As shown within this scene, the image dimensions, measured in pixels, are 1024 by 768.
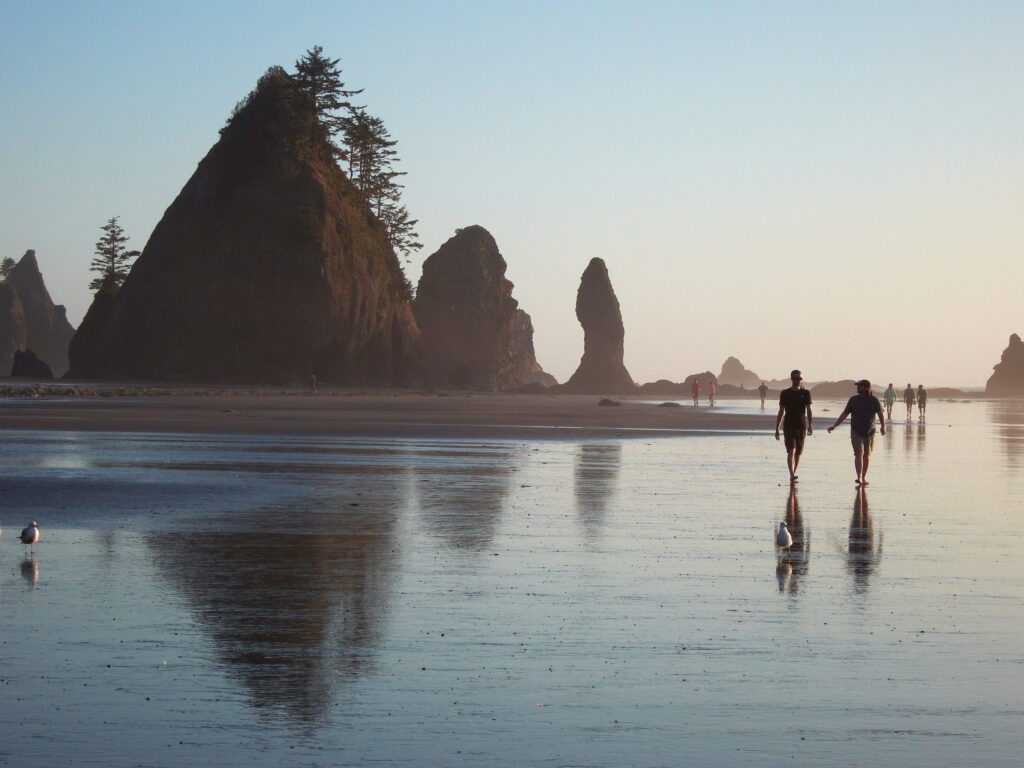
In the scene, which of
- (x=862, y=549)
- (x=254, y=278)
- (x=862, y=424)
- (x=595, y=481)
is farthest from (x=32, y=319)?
(x=862, y=549)

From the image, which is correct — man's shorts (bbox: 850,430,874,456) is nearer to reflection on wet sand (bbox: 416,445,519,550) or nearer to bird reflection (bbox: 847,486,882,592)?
bird reflection (bbox: 847,486,882,592)

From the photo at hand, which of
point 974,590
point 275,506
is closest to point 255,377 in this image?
point 275,506

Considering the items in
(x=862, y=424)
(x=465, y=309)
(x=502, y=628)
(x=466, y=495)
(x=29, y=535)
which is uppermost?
(x=465, y=309)

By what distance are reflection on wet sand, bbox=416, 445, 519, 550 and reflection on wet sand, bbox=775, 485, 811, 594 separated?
9.58ft

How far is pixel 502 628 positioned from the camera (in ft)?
24.1

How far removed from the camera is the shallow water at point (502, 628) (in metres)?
5.10

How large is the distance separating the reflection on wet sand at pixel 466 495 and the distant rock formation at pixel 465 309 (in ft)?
480

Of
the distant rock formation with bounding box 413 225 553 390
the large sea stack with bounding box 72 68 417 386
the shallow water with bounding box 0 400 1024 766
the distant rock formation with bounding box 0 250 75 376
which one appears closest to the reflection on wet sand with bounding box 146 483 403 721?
the shallow water with bounding box 0 400 1024 766

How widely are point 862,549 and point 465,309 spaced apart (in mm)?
160592

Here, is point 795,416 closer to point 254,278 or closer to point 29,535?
point 29,535

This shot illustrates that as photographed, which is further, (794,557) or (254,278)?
(254,278)

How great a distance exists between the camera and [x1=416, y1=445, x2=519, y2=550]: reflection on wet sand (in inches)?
475

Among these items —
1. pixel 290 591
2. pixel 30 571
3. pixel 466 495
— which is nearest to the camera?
pixel 290 591

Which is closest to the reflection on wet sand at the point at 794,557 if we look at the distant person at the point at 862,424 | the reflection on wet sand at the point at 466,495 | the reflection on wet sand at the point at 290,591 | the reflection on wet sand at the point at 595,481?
the reflection on wet sand at the point at 595,481
